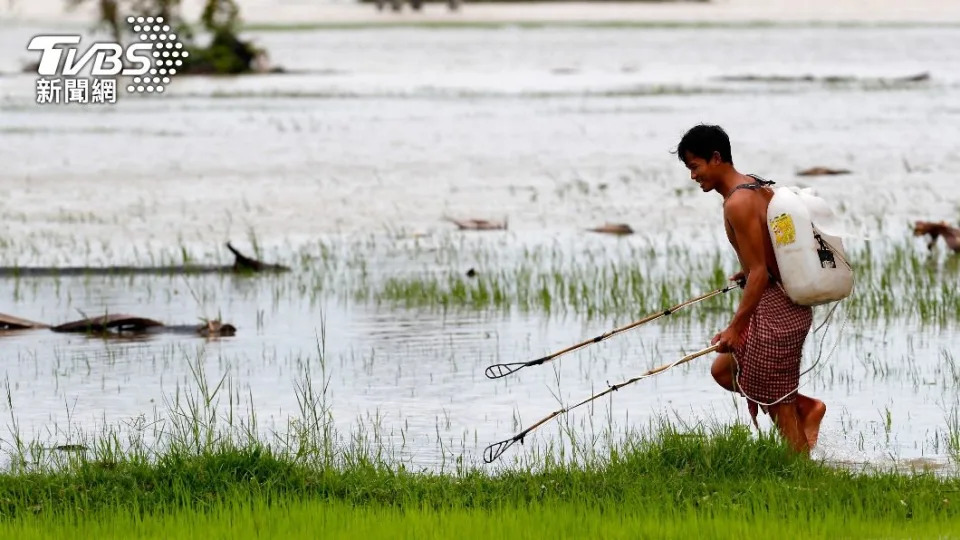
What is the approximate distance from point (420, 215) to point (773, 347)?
9916 mm

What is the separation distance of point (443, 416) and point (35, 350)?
10.0 feet

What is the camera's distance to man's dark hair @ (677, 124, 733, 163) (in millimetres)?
6355

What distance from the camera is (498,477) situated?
6.40 m

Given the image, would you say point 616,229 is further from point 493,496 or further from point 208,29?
point 208,29

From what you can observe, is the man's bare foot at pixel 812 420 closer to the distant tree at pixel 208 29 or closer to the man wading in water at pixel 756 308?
the man wading in water at pixel 756 308

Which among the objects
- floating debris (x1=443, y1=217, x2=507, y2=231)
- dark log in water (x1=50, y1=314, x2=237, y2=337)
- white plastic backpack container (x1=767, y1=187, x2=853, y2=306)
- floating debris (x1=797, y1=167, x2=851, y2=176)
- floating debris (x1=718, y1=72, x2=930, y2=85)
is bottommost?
dark log in water (x1=50, y1=314, x2=237, y2=337)

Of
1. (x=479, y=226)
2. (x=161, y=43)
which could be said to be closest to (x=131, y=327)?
(x=479, y=226)

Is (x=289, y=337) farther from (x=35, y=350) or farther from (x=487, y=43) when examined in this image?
(x=487, y=43)

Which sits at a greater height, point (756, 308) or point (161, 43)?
point (161, 43)

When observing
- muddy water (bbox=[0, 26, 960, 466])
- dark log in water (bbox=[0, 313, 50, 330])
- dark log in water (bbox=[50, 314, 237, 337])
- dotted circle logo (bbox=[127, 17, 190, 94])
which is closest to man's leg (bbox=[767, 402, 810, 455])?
muddy water (bbox=[0, 26, 960, 466])

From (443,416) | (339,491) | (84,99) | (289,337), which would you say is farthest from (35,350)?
(84,99)

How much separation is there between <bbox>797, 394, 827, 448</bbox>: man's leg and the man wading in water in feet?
0.07

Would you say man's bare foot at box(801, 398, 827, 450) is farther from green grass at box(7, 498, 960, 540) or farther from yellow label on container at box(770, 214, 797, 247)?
green grass at box(7, 498, 960, 540)

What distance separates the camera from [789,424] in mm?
6590
